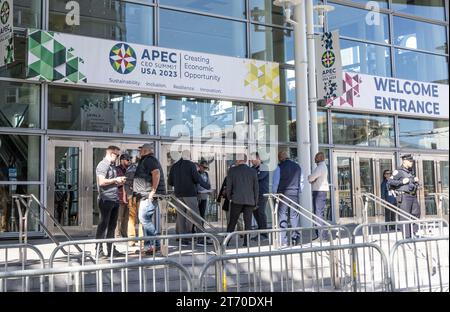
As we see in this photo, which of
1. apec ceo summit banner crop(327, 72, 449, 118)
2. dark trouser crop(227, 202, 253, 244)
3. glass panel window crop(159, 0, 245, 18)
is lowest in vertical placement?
dark trouser crop(227, 202, 253, 244)

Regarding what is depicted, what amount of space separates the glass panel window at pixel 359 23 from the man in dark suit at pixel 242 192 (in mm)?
8274

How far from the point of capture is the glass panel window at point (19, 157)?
11.5m

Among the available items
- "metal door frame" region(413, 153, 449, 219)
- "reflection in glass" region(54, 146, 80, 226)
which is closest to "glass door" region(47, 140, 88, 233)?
"reflection in glass" region(54, 146, 80, 226)

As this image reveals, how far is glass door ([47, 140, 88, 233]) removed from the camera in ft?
39.1

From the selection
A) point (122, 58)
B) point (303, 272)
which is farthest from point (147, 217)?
point (122, 58)

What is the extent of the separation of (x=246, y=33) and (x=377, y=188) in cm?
600

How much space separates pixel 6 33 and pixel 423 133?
12.7 meters

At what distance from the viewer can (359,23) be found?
17.2 metres

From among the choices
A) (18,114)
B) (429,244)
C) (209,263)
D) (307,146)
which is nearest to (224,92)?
(307,146)

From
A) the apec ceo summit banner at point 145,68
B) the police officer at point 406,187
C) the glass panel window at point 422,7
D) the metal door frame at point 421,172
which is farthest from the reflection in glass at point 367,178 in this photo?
the police officer at point 406,187

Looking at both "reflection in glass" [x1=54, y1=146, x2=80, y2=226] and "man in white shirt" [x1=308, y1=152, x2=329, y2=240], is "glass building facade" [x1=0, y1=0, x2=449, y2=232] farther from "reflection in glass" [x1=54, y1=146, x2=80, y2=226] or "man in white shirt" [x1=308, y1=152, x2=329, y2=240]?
"man in white shirt" [x1=308, y1=152, x2=329, y2=240]

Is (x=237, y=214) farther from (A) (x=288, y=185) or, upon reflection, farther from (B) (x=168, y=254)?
(B) (x=168, y=254)

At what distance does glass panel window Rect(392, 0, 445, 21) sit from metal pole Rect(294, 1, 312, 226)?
7.42 meters

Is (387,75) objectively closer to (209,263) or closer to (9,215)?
(9,215)
